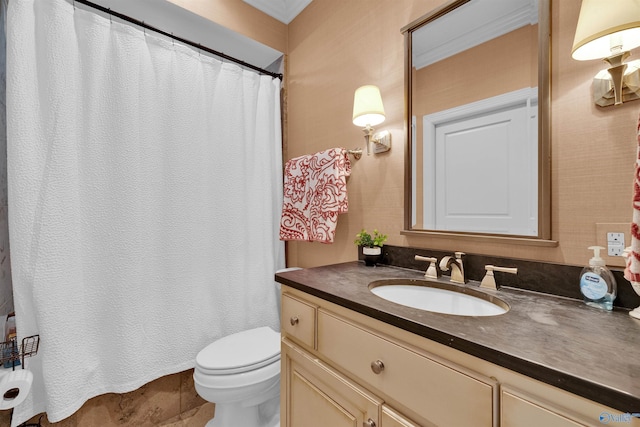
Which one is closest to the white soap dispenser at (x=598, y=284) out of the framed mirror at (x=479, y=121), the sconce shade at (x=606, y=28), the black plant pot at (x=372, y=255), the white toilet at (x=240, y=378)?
the framed mirror at (x=479, y=121)

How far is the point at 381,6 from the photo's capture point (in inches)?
55.3

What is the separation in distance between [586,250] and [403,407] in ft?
2.34

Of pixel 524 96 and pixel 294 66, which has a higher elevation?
pixel 294 66

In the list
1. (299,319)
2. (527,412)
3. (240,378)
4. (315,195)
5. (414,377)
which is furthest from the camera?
(315,195)

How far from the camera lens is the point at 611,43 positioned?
0.76 m

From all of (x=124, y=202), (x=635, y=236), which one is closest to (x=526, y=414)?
(x=635, y=236)

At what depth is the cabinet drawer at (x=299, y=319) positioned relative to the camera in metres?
0.96

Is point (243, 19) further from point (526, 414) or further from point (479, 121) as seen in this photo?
point (526, 414)

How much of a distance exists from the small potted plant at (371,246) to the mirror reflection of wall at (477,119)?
0.54ft

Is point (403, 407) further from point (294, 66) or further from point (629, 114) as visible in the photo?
point (294, 66)

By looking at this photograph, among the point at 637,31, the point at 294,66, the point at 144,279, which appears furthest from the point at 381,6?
the point at 144,279

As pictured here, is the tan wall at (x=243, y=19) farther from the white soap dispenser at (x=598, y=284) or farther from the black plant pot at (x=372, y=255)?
the white soap dispenser at (x=598, y=284)

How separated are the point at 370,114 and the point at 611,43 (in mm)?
794

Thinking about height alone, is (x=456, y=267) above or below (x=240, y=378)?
above
